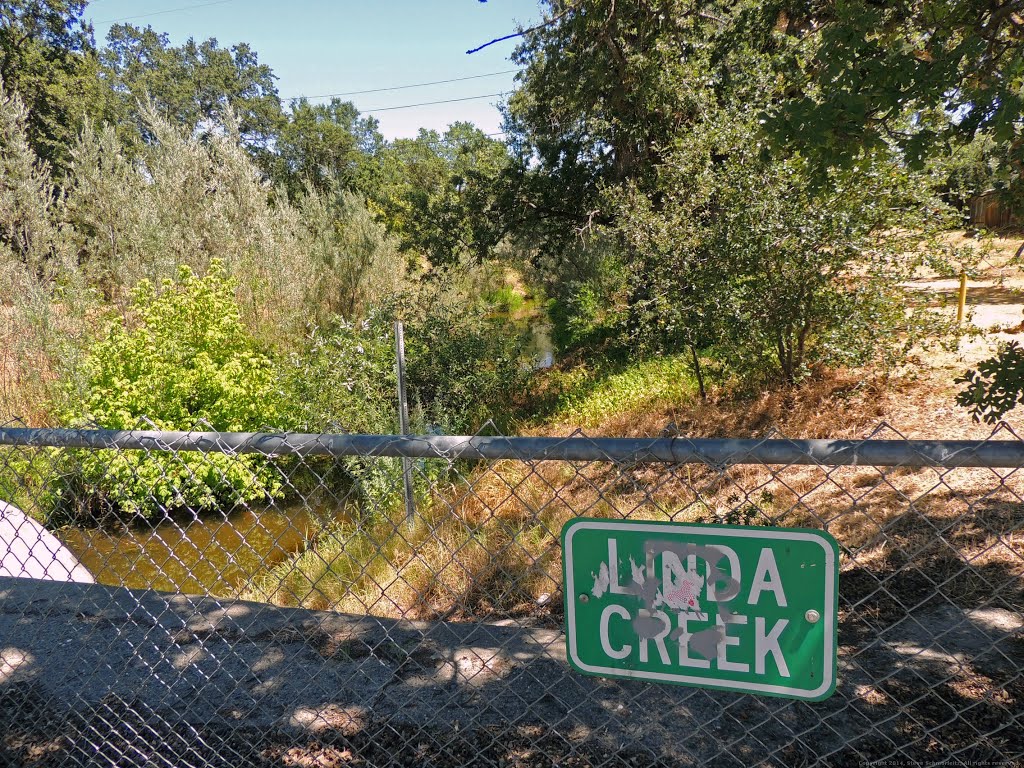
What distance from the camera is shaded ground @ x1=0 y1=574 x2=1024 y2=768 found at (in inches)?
87.4

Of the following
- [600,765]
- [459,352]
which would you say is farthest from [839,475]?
[459,352]

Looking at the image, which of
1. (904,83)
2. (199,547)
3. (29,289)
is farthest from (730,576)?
(29,289)

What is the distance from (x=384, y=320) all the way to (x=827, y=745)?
1034 cm

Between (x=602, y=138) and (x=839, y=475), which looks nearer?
(x=839, y=475)

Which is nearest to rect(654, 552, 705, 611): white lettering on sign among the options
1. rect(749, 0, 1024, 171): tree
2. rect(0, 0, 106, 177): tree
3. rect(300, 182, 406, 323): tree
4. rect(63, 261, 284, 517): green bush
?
rect(749, 0, 1024, 171): tree

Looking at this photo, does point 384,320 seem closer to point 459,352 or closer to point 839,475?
point 459,352

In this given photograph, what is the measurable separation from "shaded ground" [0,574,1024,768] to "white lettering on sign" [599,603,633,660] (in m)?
0.69

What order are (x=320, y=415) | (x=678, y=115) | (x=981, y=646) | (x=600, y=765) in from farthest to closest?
(x=678, y=115) → (x=320, y=415) → (x=981, y=646) → (x=600, y=765)

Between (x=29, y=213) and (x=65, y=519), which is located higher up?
(x=29, y=213)

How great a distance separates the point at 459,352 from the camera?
11242mm

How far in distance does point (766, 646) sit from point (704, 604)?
0.16 metres

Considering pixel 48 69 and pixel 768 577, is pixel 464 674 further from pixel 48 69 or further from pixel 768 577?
pixel 48 69

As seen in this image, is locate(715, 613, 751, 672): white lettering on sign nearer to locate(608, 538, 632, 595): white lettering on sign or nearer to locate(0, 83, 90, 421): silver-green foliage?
locate(608, 538, 632, 595): white lettering on sign

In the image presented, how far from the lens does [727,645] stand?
1.58 metres
